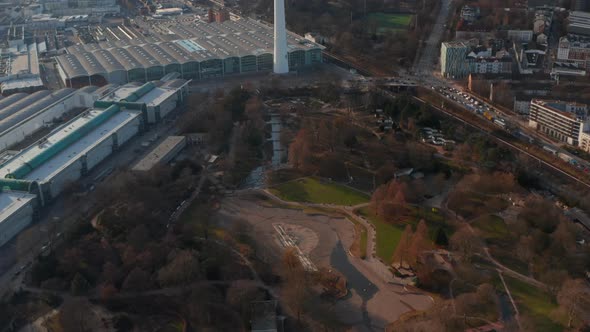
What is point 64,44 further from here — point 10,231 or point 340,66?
point 10,231

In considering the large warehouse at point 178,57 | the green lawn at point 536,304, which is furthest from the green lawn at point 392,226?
the large warehouse at point 178,57

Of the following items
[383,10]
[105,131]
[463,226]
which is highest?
[383,10]

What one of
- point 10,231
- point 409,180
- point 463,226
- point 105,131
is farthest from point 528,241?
point 105,131

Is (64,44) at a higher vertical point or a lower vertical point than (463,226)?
higher

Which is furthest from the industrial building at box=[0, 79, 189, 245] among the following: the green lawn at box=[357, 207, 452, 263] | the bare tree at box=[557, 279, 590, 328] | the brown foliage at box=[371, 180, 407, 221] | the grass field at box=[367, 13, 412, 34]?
the grass field at box=[367, 13, 412, 34]

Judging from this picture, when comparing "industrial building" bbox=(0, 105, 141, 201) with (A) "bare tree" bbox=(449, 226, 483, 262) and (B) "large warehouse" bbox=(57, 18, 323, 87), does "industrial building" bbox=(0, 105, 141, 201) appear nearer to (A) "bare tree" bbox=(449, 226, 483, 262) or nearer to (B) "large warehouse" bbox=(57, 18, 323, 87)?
(B) "large warehouse" bbox=(57, 18, 323, 87)

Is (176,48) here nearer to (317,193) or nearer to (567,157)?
(317,193)
